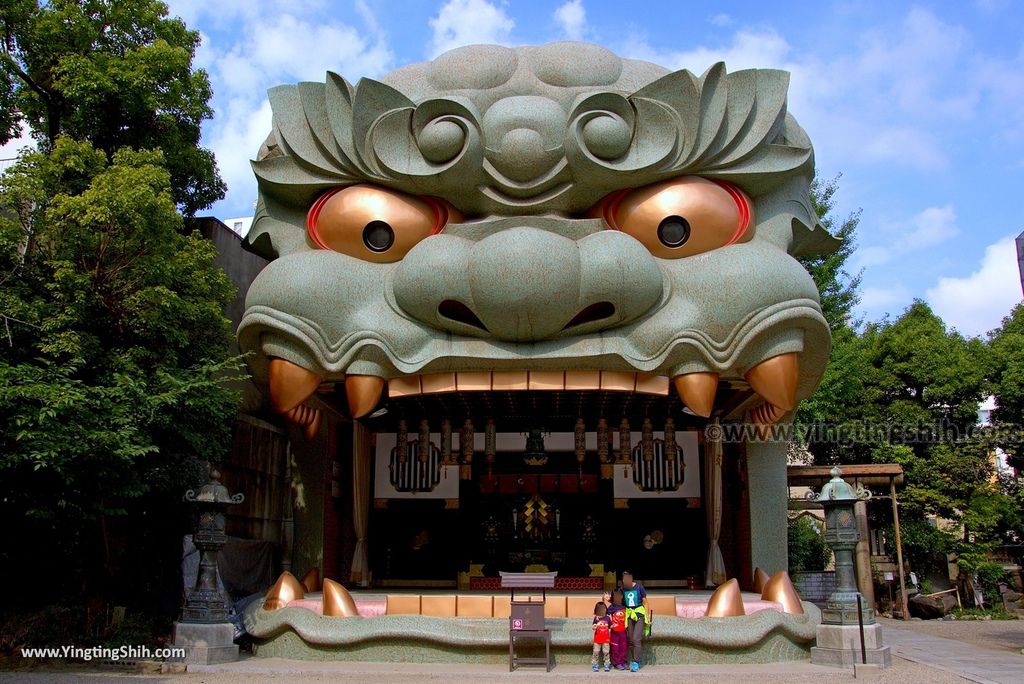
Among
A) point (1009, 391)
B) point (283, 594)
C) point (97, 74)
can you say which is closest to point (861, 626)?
point (283, 594)

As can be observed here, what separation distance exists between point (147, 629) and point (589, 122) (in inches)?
351

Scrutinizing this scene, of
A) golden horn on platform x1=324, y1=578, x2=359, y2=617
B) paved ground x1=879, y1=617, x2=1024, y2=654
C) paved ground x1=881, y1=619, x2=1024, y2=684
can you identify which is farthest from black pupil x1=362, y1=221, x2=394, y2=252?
paved ground x1=879, y1=617, x2=1024, y2=654

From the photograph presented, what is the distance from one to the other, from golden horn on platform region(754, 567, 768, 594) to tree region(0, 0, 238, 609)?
8193 millimetres

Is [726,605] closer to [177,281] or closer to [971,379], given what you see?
[177,281]

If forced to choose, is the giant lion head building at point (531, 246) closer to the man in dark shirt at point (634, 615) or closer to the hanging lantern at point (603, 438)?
the man in dark shirt at point (634, 615)

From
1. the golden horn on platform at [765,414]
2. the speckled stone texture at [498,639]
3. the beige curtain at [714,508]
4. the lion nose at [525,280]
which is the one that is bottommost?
the speckled stone texture at [498,639]

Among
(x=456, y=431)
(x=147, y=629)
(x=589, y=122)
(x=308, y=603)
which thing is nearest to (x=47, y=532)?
(x=147, y=629)

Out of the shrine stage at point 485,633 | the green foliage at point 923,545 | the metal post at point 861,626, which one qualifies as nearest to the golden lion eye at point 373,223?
the shrine stage at point 485,633

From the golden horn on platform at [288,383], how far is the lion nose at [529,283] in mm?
1647

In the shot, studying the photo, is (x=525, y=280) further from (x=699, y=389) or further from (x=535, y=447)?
(x=535, y=447)

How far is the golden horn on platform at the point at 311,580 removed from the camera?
1338 cm

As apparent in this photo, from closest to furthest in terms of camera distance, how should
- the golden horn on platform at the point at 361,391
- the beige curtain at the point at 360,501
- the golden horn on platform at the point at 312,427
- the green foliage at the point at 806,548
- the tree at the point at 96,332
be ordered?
1. the tree at the point at 96,332
2. the golden horn on platform at the point at 361,391
3. the golden horn on platform at the point at 312,427
4. the beige curtain at the point at 360,501
5. the green foliage at the point at 806,548

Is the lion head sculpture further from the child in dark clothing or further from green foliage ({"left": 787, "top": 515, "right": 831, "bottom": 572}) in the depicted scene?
green foliage ({"left": 787, "top": 515, "right": 831, "bottom": 572})

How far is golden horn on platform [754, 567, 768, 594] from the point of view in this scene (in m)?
13.1
